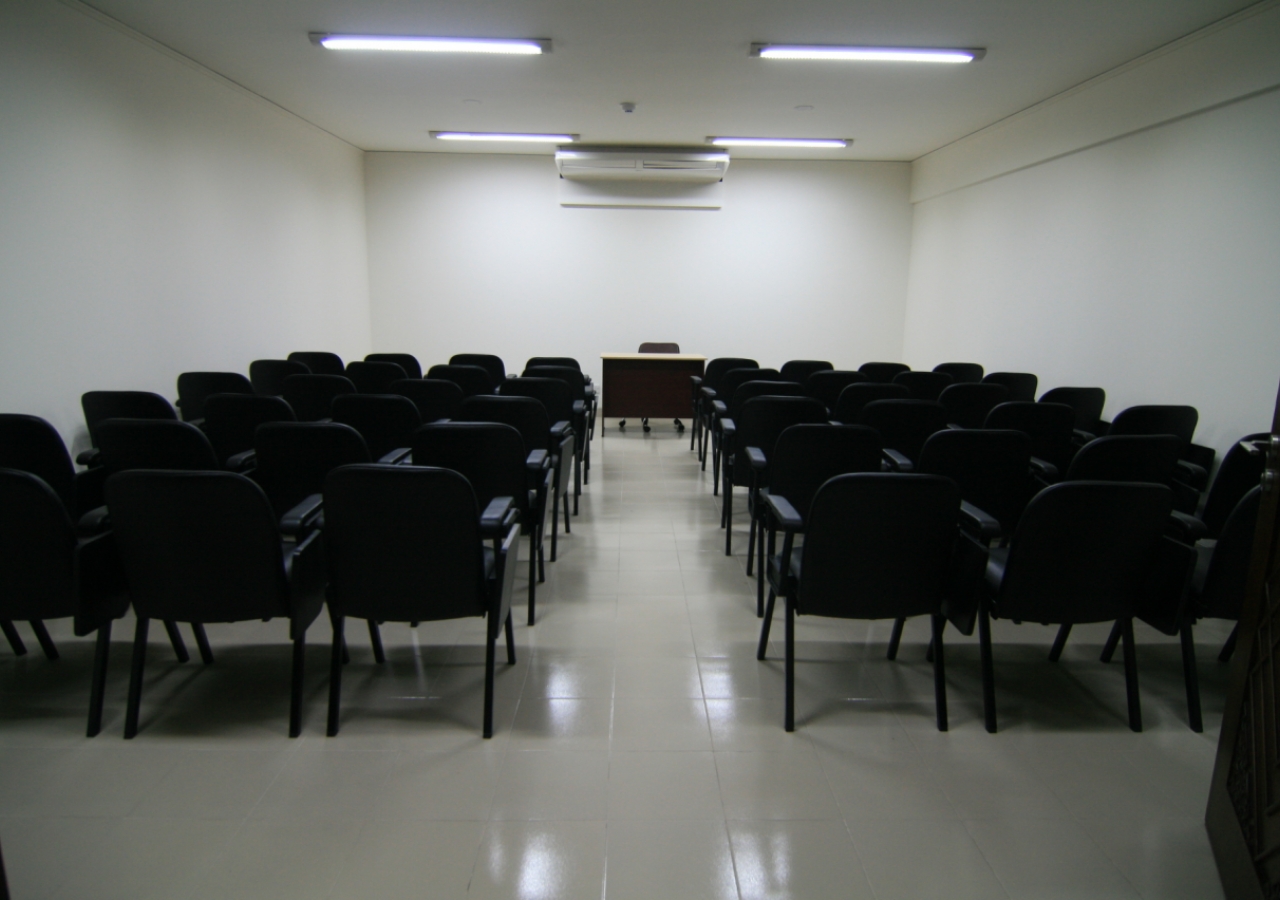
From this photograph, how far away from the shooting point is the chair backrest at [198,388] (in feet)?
15.0

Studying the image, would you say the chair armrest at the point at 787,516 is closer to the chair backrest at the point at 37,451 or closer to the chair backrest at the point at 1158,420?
the chair backrest at the point at 1158,420

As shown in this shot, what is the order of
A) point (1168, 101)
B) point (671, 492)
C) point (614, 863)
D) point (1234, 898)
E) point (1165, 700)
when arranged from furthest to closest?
point (671, 492), point (1168, 101), point (1165, 700), point (614, 863), point (1234, 898)

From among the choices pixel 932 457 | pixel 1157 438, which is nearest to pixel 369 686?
pixel 932 457

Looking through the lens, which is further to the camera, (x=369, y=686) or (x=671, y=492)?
(x=671, y=492)

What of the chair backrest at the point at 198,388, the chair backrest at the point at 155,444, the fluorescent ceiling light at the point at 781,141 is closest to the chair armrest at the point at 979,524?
the chair backrest at the point at 155,444

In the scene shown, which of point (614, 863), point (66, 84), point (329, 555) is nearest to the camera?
point (614, 863)

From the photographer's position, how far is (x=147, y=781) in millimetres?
2100

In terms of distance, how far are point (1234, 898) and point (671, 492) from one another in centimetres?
403

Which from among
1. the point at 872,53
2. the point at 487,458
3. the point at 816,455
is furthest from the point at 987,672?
the point at 872,53

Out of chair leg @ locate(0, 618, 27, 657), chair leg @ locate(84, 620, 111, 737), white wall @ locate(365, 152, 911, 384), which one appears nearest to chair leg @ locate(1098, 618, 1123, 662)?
chair leg @ locate(84, 620, 111, 737)

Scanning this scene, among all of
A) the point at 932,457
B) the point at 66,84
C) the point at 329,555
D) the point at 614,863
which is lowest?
the point at 614,863

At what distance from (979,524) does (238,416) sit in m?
3.43

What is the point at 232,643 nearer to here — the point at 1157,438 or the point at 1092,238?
the point at 1157,438

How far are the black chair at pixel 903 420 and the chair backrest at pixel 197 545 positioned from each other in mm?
2945
